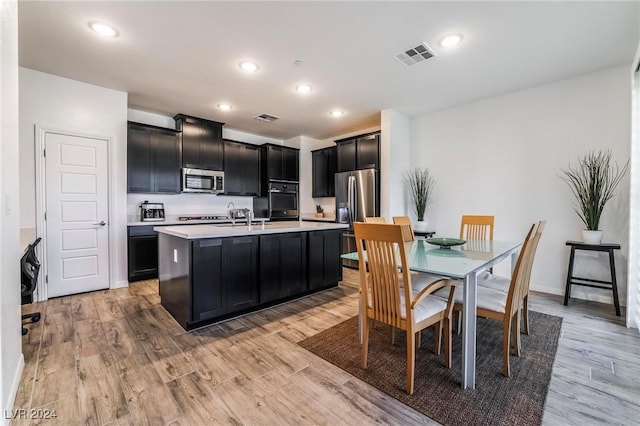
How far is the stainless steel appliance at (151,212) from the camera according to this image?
4.55 m

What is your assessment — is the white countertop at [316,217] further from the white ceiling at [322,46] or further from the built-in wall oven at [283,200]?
the white ceiling at [322,46]

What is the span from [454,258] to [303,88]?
116 inches

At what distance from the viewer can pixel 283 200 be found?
6.19m

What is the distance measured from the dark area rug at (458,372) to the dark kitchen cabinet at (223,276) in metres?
0.89

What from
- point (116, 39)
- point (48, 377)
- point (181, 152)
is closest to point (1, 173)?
point (48, 377)

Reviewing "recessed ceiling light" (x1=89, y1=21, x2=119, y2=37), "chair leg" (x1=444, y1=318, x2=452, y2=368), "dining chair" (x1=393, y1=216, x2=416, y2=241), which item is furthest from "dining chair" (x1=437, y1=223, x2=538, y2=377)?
"recessed ceiling light" (x1=89, y1=21, x2=119, y2=37)

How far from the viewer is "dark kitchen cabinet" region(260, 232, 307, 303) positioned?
10.1 ft

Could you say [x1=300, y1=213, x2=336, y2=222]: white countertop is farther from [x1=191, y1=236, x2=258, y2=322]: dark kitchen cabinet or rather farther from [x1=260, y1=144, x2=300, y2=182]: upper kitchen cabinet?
[x1=191, y1=236, x2=258, y2=322]: dark kitchen cabinet

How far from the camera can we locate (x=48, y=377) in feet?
6.15

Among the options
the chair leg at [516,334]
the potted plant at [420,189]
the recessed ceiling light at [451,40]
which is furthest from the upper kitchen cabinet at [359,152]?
the chair leg at [516,334]

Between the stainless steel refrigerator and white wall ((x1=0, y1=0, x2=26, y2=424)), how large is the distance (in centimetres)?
389

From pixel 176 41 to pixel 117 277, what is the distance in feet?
10.6

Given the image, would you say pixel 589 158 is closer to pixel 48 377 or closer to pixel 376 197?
pixel 376 197

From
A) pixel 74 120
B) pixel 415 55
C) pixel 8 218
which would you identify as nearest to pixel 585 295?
pixel 415 55
